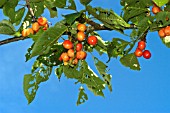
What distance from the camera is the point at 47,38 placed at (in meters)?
4.16

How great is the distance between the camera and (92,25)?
457 centimetres

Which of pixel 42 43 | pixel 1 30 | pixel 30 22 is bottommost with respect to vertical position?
pixel 42 43

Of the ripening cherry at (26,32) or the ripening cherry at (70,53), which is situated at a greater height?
the ripening cherry at (26,32)

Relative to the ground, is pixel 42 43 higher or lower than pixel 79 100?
lower

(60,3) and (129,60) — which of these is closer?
(60,3)

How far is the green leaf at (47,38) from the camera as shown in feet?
13.5

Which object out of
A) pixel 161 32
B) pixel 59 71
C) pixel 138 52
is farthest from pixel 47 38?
pixel 59 71

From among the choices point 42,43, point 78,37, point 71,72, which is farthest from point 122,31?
point 71,72

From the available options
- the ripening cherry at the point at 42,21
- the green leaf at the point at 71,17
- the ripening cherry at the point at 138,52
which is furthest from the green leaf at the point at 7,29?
the ripening cherry at the point at 138,52

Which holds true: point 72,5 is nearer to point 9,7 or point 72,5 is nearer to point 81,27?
point 81,27

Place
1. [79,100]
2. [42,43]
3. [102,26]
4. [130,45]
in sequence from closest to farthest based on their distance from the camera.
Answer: [42,43] < [102,26] < [130,45] < [79,100]

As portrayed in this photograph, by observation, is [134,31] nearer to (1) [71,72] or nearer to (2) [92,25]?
(2) [92,25]

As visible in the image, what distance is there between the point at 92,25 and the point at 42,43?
808 millimetres

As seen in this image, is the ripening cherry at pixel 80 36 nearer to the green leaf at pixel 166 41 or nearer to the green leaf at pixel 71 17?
the green leaf at pixel 71 17
